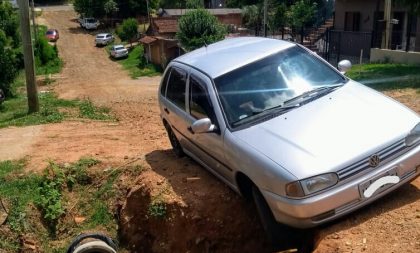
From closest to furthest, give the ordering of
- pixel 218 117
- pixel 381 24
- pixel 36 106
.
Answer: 1. pixel 218 117
2. pixel 36 106
3. pixel 381 24

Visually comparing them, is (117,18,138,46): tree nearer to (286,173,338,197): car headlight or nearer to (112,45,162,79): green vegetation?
(112,45,162,79): green vegetation

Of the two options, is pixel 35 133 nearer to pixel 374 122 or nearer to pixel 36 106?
pixel 36 106

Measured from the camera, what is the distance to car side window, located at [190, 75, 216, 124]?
5.80 meters

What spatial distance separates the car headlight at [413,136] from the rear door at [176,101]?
2.71 metres

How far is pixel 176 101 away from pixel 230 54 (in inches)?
41.1

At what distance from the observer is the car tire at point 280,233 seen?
16.1ft

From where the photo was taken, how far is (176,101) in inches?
275

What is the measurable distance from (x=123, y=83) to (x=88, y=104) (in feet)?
41.7

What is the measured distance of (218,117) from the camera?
553cm

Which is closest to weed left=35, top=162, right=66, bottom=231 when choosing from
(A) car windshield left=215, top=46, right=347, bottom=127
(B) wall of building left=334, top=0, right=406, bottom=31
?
(A) car windshield left=215, top=46, right=347, bottom=127

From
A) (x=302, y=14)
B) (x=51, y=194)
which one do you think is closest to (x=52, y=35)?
(x=302, y=14)

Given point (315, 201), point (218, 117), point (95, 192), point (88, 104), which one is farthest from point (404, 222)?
point (88, 104)

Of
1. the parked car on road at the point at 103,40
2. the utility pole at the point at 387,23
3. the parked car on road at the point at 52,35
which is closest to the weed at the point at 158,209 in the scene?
the utility pole at the point at 387,23

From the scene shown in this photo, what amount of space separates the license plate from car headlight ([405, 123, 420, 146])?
0.34 meters
